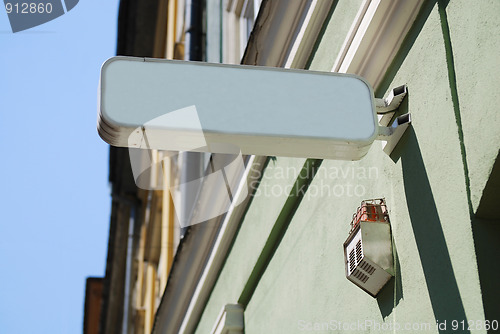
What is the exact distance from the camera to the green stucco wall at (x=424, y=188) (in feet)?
7.88

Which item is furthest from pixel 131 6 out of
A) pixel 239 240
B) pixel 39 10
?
pixel 239 240

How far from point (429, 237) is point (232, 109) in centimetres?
75

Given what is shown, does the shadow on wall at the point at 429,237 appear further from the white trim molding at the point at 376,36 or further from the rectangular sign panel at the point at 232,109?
the white trim molding at the point at 376,36

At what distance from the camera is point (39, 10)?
613cm

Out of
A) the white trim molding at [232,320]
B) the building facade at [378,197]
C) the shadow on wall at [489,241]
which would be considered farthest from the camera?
the white trim molding at [232,320]

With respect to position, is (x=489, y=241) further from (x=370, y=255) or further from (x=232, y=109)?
(x=232, y=109)

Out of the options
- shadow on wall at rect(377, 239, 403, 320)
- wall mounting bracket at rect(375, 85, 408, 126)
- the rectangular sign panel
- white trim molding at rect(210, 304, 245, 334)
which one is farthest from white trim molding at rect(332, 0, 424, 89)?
white trim molding at rect(210, 304, 245, 334)

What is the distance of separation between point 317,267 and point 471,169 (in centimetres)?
132

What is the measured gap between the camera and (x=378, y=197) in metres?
3.10

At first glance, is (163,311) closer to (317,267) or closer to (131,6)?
(317,267)

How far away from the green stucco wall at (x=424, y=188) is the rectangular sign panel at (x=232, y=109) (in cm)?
28

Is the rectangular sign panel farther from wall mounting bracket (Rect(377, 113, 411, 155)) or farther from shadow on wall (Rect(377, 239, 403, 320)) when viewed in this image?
shadow on wall (Rect(377, 239, 403, 320))

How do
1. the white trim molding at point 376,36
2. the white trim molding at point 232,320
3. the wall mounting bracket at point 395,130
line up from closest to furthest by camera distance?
1. the wall mounting bracket at point 395,130
2. the white trim molding at point 376,36
3. the white trim molding at point 232,320

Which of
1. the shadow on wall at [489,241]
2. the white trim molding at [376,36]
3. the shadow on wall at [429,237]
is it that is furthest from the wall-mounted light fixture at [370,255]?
the white trim molding at [376,36]
